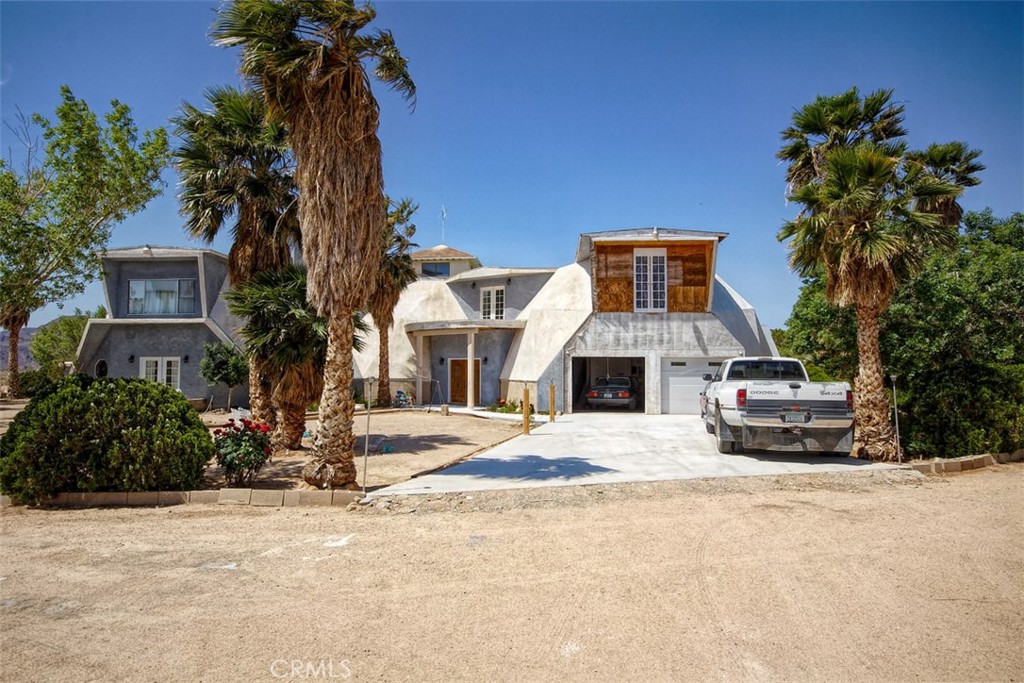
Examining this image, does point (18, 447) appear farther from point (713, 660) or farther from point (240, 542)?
point (713, 660)

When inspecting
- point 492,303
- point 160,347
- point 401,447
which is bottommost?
point 401,447

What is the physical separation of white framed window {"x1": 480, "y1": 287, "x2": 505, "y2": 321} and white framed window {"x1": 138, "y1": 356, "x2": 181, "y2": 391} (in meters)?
14.7

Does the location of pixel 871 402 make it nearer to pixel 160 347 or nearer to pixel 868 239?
pixel 868 239

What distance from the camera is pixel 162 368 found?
26.3 m

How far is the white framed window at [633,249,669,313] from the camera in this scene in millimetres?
23219

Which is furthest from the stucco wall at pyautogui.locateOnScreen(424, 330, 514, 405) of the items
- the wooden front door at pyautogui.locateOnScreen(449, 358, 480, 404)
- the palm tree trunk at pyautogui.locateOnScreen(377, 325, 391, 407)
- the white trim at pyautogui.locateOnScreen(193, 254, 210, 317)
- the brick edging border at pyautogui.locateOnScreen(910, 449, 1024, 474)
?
the brick edging border at pyautogui.locateOnScreen(910, 449, 1024, 474)

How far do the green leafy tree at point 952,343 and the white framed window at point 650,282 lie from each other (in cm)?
490

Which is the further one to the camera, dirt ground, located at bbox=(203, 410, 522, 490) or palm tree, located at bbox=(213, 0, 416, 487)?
dirt ground, located at bbox=(203, 410, 522, 490)

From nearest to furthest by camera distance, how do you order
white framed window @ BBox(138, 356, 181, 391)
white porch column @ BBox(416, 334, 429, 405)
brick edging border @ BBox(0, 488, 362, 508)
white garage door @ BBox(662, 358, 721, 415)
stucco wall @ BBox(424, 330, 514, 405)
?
brick edging border @ BBox(0, 488, 362, 508) < white garage door @ BBox(662, 358, 721, 415) < white framed window @ BBox(138, 356, 181, 391) < stucco wall @ BBox(424, 330, 514, 405) < white porch column @ BBox(416, 334, 429, 405)

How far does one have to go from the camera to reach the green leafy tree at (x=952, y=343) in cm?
1232

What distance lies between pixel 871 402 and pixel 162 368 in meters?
27.4

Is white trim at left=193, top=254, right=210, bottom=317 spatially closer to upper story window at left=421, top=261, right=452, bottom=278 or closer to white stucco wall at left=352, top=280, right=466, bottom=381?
white stucco wall at left=352, top=280, right=466, bottom=381

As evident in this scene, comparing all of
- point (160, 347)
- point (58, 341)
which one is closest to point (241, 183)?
point (160, 347)

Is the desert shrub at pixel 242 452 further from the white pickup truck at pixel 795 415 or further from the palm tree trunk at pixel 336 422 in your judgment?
the white pickup truck at pixel 795 415
